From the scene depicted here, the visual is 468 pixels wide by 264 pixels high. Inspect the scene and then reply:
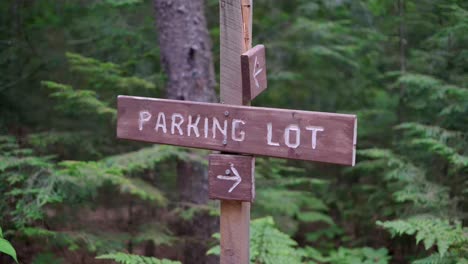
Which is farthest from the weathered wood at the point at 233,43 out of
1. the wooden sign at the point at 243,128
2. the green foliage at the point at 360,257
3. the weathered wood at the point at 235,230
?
the green foliage at the point at 360,257

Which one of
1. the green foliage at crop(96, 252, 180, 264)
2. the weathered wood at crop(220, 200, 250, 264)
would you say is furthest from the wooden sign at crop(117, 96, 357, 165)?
the green foliage at crop(96, 252, 180, 264)

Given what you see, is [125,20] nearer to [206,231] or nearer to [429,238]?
[206,231]

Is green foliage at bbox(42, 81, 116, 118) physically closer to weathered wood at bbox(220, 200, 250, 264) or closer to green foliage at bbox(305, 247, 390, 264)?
weathered wood at bbox(220, 200, 250, 264)

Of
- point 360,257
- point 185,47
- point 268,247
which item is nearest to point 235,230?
point 268,247

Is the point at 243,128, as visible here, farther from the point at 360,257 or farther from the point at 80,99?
the point at 360,257

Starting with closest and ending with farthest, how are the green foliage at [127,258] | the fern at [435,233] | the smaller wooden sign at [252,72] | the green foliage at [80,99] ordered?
the smaller wooden sign at [252,72]
the green foliage at [127,258]
the fern at [435,233]
the green foliage at [80,99]

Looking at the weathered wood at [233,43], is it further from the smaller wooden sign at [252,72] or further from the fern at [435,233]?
the fern at [435,233]

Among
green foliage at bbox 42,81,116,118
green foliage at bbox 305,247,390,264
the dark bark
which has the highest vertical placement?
the dark bark

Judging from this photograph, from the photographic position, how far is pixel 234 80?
266 centimetres

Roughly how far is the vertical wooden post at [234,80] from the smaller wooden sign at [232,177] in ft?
0.32

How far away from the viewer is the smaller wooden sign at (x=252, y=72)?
8.31ft

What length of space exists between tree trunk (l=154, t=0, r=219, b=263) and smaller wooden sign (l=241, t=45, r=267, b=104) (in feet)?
8.24

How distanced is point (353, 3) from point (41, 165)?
4.72 metres

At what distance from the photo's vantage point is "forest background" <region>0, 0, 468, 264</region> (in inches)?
169
